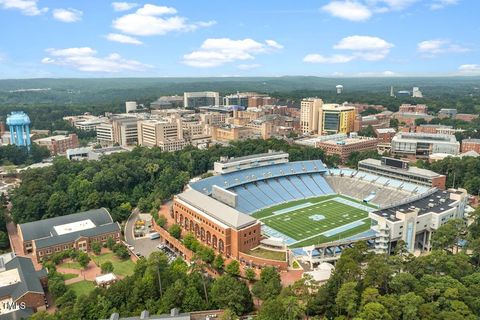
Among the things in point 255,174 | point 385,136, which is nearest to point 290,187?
point 255,174

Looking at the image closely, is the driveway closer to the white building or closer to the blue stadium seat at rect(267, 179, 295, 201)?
the blue stadium seat at rect(267, 179, 295, 201)

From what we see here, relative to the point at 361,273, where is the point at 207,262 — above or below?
below

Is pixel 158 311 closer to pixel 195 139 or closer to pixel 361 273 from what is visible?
pixel 361 273

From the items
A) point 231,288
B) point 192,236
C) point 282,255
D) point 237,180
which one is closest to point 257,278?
point 282,255

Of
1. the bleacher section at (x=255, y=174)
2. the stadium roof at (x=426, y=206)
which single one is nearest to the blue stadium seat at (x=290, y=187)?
the bleacher section at (x=255, y=174)

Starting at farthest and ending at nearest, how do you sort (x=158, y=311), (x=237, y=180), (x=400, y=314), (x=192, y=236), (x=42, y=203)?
1. (x=237, y=180)
2. (x=42, y=203)
3. (x=192, y=236)
4. (x=158, y=311)
5. (x=400, y=314)
